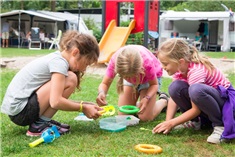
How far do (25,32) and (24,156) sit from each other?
64.0 feet

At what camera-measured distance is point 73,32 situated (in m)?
2.62

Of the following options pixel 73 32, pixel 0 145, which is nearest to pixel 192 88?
pixel 73 32

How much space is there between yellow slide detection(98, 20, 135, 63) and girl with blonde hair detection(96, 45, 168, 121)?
4.24 m

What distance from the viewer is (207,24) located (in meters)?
19.5

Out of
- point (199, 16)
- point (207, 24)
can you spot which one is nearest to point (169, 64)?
point (199, 16)

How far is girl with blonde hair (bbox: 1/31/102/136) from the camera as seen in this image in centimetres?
249

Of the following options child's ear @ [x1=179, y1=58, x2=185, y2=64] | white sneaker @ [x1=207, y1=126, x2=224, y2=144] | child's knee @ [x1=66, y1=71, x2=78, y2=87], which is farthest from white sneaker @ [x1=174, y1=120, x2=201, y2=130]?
child's knee @ [x1=66, y1=71, x2=78, y2=87]

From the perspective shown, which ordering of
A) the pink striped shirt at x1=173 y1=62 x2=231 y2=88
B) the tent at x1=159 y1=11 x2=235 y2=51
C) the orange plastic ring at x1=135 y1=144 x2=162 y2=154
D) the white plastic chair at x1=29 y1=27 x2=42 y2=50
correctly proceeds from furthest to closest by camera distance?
the white plastic chair at x1=29 y1=27 x2=42 y2=50, the tent at x1=159 y1=11 x2=235 y2=51, the pink striped shirt at x1=173 y1=62 x2=231 y2=88, the orange plastic ring at x1=135 y1=144 x2=162 y2=154

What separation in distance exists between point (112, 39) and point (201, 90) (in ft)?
19.7

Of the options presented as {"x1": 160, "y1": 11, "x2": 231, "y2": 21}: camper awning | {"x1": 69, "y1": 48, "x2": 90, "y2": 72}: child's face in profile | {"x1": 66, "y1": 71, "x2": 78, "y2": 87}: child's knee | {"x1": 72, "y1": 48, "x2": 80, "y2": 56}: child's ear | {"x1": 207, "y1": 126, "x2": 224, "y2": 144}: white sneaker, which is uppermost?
{"x1": 160, "y1": 11, "x2": 231, "y2": 21}: camper awning

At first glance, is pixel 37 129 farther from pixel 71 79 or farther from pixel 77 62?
pixel 77 62

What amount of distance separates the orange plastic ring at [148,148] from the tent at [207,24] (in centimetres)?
1669

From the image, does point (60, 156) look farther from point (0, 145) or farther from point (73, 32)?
point (73, 32)

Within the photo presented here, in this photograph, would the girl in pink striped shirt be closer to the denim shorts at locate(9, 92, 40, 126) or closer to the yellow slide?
the denim shorts at locate(9, 92, 40, 126)
